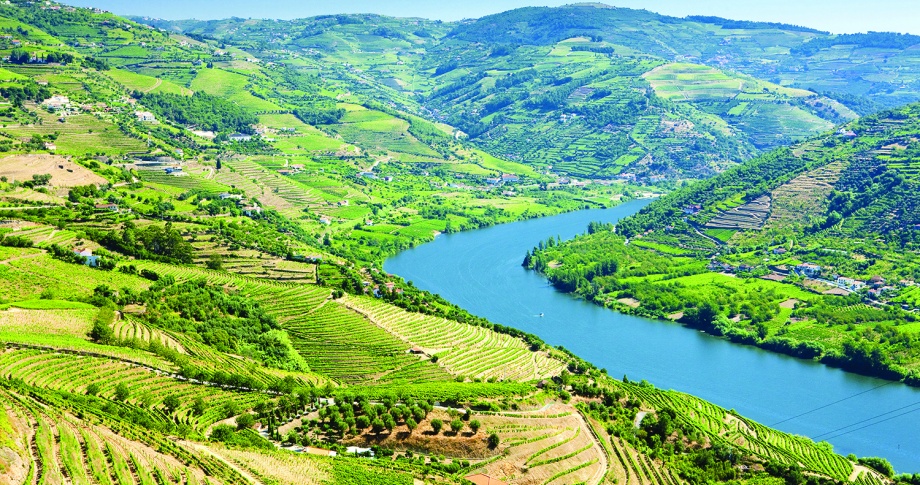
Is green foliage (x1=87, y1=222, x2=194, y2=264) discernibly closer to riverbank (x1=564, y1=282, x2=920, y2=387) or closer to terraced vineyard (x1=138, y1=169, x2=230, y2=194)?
terraced vineyard (x1=138, y1=169, x2=230, y2=194)

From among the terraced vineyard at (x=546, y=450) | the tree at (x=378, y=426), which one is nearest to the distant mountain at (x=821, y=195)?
the terraced vineyard at (x=546, y=450)

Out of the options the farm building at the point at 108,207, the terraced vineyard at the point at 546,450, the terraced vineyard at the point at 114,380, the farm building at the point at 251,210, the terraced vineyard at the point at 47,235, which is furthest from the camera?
the farm building at the point at 251,210

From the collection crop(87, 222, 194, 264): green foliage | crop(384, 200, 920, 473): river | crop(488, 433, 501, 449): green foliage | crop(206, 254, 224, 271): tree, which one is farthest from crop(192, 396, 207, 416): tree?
crop(384, 200, 920, 473): river

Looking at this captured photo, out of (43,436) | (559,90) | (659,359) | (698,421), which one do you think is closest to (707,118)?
(559,90)

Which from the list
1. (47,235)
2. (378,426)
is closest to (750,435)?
(378,426)

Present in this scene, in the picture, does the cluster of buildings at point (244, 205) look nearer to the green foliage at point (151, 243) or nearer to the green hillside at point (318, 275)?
the green hillside at point (318, 275)

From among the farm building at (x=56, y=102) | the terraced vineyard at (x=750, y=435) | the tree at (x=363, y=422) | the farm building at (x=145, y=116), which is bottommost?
the terraced vineyard at (x=750, y=435)

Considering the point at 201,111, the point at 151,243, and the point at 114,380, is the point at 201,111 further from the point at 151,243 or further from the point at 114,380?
the point at 114,380
